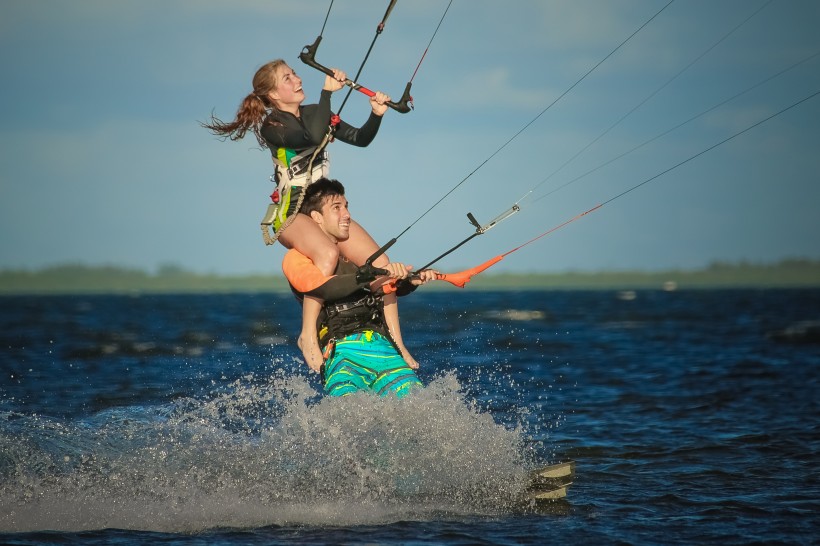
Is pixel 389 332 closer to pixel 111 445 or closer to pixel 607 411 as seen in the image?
pixel 111 445

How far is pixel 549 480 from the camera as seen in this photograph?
8109 millimetres

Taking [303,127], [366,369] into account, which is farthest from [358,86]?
[366,369]

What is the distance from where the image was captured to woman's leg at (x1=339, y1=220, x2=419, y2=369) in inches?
348

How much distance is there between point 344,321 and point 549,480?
2173 mm

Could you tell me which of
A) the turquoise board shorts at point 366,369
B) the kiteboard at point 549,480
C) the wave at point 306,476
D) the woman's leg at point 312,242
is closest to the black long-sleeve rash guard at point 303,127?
the woman's leg at point 312,242

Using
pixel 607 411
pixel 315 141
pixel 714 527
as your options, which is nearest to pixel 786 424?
pixel 607 411

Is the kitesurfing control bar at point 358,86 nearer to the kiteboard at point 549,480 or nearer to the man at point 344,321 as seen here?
the man at point 344,321

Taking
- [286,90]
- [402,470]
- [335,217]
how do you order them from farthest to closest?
[335,217]
[286,90]
[402,470]

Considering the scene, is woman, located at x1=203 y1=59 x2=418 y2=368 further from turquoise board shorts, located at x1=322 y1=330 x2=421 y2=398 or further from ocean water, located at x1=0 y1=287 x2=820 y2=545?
ocean water, located at x1=0 y1=287 x2=820 y2=545

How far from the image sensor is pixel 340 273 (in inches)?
336

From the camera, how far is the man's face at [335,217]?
8516 millimetres

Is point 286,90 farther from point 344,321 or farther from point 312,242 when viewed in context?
point 344,321

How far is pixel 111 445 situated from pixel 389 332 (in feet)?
9.24

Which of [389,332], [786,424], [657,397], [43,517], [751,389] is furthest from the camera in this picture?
[751,389]
